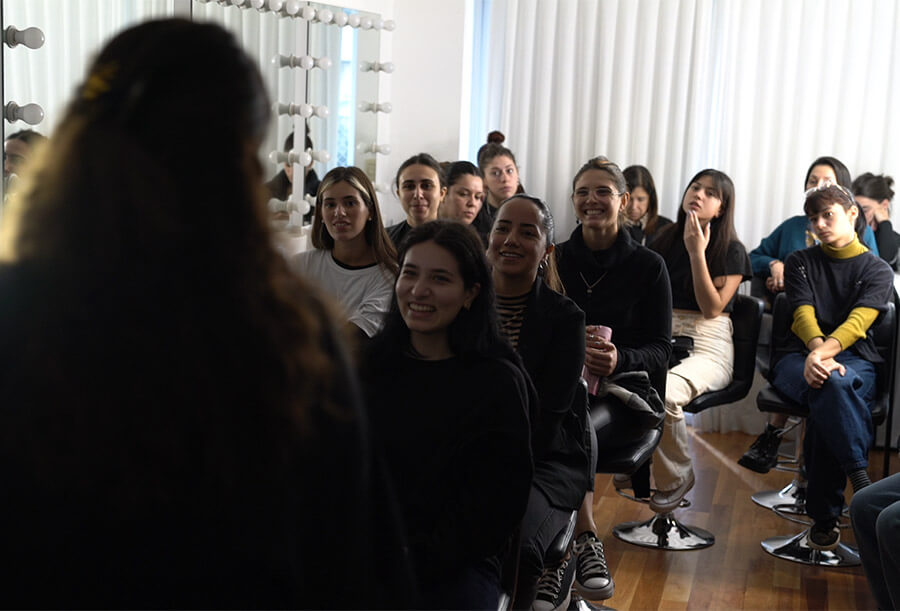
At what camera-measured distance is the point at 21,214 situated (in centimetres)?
76

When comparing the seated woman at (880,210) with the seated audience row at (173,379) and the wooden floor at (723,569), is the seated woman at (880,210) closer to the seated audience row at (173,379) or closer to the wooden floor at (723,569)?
the wooden floor at (723,569)

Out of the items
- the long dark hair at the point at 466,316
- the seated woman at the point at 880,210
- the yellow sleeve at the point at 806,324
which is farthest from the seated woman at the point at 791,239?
the long dark hair at the point at 466,316

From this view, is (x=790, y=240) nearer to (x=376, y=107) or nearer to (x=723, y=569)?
(x=723, y=569)

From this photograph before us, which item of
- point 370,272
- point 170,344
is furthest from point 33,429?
point 370,272

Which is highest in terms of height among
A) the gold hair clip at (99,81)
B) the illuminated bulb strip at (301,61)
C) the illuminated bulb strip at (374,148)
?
the illuminated bulb strip at (301,61)

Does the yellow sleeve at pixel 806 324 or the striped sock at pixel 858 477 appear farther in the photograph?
the yellow sleeve at pixel 806 324

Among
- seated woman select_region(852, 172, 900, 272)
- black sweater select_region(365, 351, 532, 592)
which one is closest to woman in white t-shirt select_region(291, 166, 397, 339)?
black sweater select_region(365, 351, 532, 592)

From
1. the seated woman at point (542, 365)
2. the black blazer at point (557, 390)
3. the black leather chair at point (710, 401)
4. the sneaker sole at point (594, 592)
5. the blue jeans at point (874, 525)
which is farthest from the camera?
the black leather chair at point (710, 401)

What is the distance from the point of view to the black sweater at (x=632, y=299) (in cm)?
302

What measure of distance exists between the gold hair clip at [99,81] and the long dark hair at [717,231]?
334cm

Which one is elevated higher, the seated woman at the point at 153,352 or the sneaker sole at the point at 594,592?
the seated woman at the point at 153,352

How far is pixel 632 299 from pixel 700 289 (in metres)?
0.81

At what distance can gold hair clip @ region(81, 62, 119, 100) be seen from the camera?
735 millimetres

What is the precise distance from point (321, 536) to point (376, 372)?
3.51 feet
